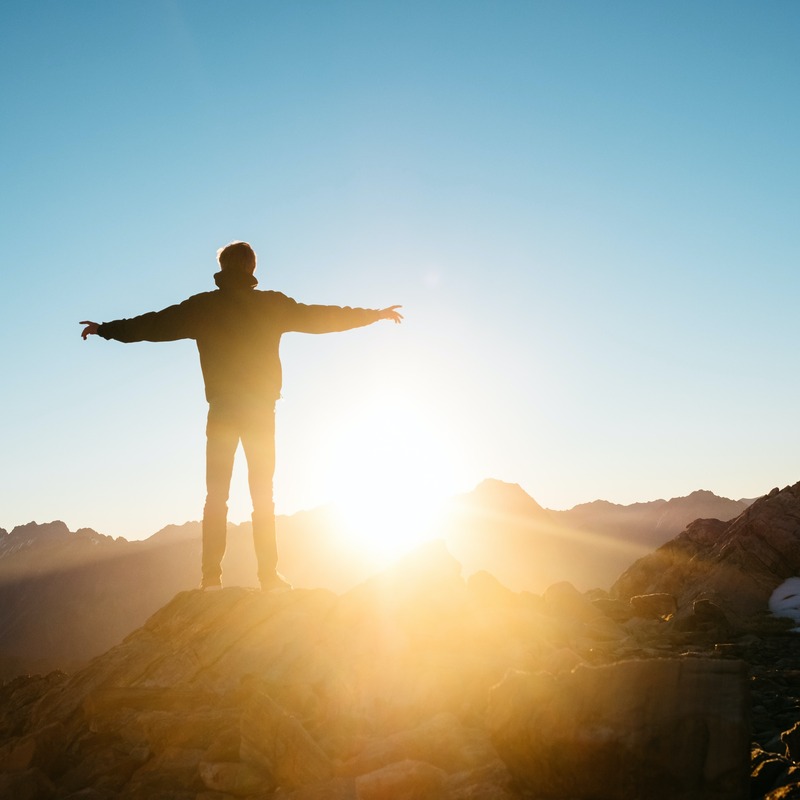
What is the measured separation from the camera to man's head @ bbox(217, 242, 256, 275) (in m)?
9.04

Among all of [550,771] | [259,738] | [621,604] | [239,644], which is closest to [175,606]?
[239,644]

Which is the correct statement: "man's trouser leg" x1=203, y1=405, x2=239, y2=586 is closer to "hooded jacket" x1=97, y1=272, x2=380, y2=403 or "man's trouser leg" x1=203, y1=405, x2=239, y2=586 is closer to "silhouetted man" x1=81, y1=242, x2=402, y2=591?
"silhouetted man" x1=81, y1=242, x2=402, y2=591

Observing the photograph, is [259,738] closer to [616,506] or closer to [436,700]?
[436,700]

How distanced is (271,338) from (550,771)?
677cm

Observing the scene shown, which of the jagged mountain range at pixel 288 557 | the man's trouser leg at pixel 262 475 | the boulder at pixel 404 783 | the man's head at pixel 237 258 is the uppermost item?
the man's head at pixel 237 258

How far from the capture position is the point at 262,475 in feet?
28.9

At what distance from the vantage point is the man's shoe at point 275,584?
28.3ft

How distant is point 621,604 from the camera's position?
13.2m

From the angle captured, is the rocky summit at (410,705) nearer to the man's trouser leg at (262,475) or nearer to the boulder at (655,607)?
the man's trouser leg at (262,475)

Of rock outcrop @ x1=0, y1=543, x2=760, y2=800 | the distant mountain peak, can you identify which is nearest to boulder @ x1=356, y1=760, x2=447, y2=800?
rock outcrop @ x1=0, y1=543, x2=760, y2=800

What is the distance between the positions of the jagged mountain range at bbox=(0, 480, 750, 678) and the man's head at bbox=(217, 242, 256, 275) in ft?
295

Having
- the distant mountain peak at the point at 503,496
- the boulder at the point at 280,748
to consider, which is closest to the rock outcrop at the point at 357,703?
the boulder at the point at 280,748

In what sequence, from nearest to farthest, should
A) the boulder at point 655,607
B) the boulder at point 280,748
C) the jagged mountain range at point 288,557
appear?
the boulder at point 280,748 → the boulder at point 655,607 → the jagged mountain range at point 288,557

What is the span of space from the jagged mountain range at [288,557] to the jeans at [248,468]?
8866cm
